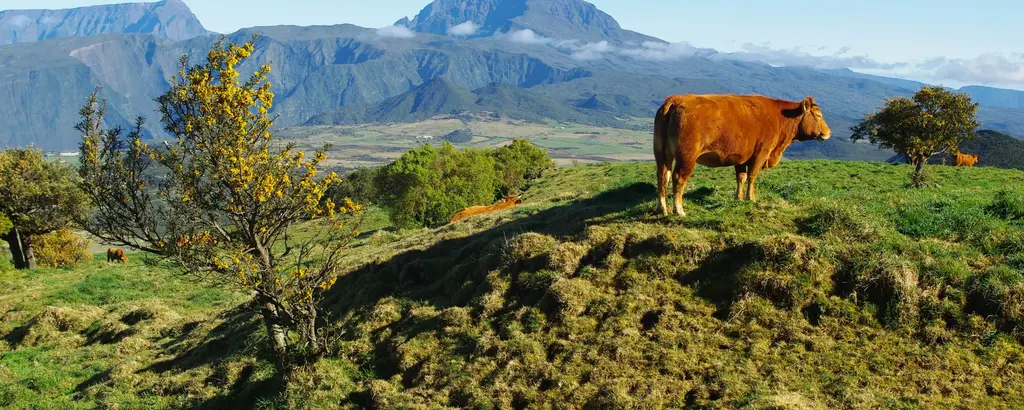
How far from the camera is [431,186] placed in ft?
177

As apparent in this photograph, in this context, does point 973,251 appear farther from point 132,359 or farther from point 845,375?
point 132,359

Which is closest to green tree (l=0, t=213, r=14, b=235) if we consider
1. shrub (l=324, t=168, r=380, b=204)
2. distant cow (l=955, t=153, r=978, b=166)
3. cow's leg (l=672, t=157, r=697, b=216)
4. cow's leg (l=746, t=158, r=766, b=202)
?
shrub (l=324, t=168, r=380, b=204)

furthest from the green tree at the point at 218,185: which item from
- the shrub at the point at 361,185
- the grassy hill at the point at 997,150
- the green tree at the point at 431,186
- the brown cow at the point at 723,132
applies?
the grassy hill at the point at 997,150

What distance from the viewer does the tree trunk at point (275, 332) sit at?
565 inches

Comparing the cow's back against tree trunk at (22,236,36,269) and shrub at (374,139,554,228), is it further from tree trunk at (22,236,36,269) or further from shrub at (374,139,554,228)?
tree trunk at (22,236,36,269)

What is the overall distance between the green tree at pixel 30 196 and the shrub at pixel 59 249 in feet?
5.98

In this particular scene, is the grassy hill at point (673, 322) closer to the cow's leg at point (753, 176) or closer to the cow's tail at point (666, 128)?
the cow's leg at point (753, 176)

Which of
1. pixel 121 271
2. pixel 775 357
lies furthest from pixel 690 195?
pixel 121 271

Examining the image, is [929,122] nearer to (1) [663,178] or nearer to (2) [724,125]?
(2) [724,125]

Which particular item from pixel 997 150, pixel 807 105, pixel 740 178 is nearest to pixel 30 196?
pixel 740 178

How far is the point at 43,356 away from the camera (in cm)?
2038

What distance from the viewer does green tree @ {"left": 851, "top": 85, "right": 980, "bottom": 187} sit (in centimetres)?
4166

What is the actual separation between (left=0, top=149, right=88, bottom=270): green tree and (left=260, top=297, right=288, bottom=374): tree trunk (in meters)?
27.8

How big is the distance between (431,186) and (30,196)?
29.4 meters
